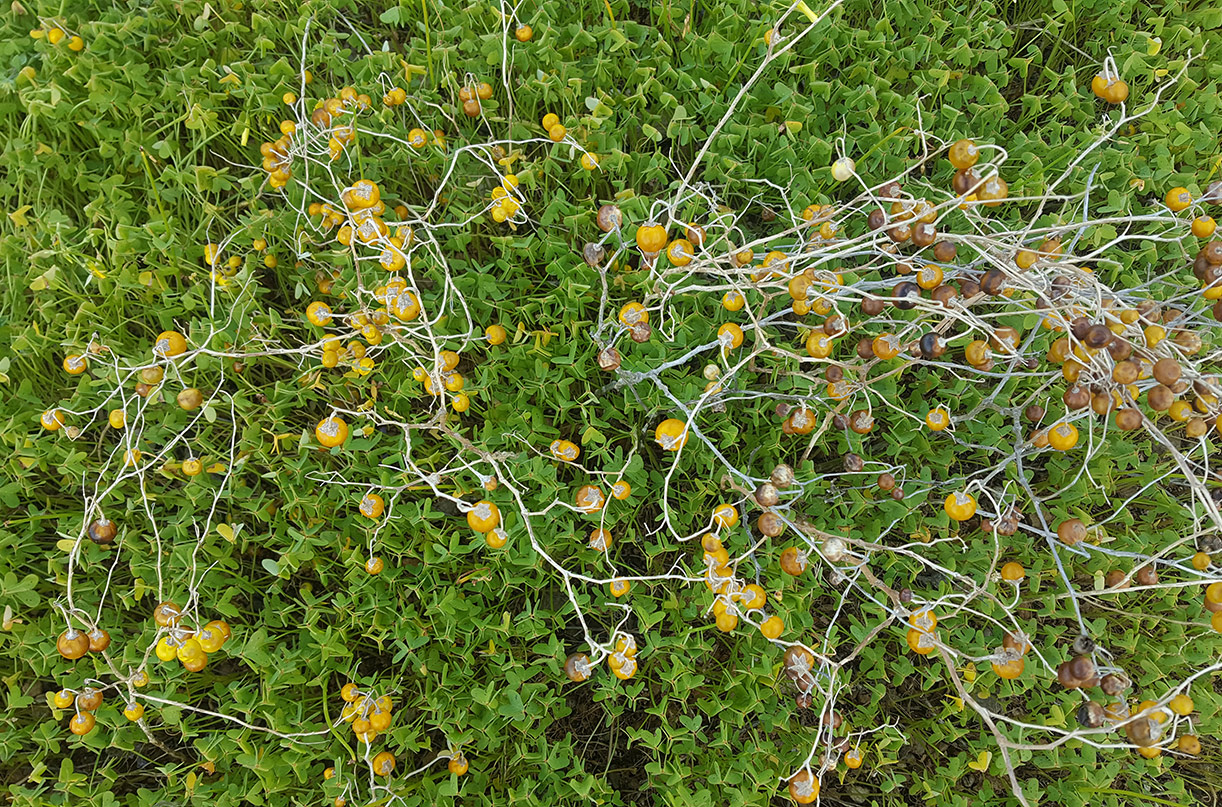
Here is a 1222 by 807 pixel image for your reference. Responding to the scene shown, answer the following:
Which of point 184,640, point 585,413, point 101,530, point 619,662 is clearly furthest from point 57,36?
point 619,662

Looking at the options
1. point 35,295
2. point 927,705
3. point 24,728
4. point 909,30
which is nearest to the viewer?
point 24,728

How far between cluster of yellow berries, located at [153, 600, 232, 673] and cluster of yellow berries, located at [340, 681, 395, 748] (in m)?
0.36

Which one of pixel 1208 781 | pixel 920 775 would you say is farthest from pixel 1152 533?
pixel 920 775

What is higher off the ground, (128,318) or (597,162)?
(597,162)

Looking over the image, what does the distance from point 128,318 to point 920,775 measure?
2.85 metres

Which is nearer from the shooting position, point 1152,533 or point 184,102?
point 1152,533

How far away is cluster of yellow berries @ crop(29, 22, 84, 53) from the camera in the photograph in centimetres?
230

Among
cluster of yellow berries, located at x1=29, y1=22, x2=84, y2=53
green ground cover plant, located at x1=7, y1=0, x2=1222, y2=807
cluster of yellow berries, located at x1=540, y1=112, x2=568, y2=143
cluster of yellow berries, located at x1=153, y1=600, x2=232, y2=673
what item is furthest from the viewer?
cluster of yellow berries, located at x1=29, y1=22, x2=84, y2=53

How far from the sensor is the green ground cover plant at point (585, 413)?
187 centimetres

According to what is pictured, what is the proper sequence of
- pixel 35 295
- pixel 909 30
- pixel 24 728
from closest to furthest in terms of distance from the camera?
pixel 24 728 → pixel 35 295 → pixel 909 30

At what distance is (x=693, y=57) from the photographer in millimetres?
2311

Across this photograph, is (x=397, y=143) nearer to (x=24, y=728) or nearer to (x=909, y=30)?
(x=909, y=30)

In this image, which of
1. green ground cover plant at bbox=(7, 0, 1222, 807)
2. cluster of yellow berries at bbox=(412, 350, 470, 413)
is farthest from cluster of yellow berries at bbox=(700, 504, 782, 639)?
cluster of yellow berries at bbox=(412, 350, 470, 413)

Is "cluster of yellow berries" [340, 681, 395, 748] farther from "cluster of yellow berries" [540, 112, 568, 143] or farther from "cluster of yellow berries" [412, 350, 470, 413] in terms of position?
"cluster of yellow berries" [540, 112, 568, 143]
